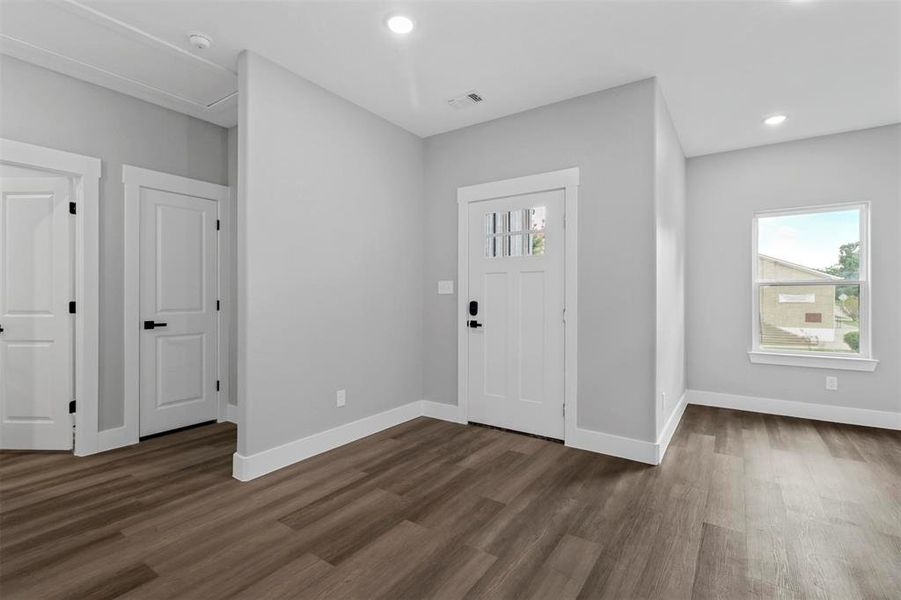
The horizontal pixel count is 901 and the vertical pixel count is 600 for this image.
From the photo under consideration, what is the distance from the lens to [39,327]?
319 centimetres

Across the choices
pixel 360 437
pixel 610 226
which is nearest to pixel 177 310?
pixel 360 437

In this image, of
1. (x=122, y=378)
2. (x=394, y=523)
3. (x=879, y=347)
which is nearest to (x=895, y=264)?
(x=879, y=347)

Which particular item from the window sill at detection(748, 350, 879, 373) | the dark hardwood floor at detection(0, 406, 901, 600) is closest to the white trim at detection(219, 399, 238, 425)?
the dark hardwood floor at detection(0, 406, 901, 600)

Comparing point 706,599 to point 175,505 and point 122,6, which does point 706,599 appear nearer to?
point 175,505

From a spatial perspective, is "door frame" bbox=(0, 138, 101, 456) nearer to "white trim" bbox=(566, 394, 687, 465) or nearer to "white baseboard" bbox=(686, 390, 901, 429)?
"white trim" bbox=(566, 394, 687, 465)

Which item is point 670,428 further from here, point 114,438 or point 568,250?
point 114,438

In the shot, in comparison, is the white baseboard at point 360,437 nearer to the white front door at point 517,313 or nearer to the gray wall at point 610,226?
the gray wall at point 610,226

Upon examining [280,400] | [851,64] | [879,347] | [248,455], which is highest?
[851,64]

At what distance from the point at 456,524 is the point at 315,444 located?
4.62 ft

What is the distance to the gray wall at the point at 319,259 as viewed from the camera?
9.25ft

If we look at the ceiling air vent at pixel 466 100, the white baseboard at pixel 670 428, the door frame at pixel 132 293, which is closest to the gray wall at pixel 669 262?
the white baseboard at pixel 670 428

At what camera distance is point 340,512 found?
92.6 inches

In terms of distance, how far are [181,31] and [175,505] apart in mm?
2810

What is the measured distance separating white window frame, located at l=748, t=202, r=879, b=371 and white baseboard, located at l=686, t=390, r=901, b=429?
39cm
